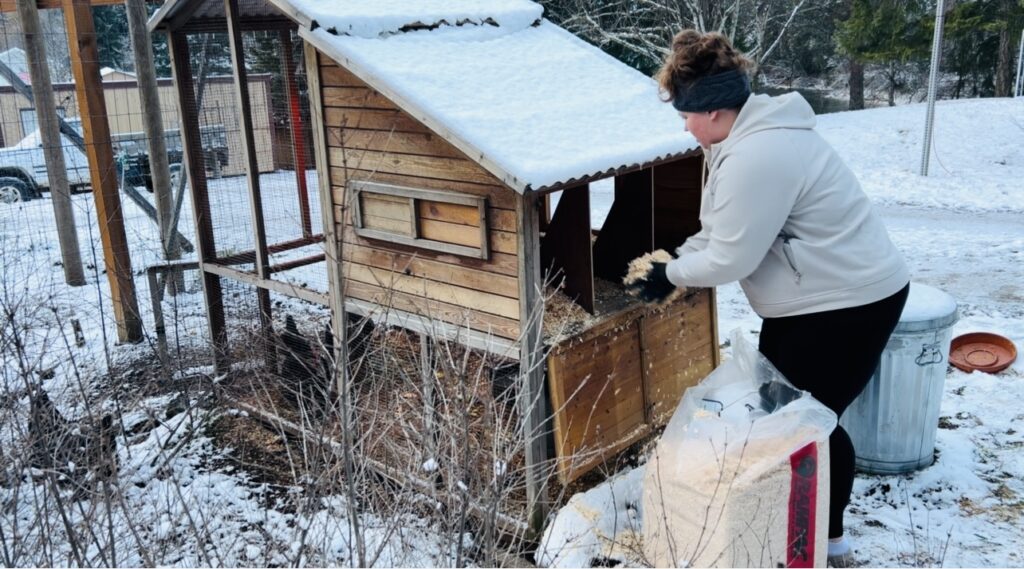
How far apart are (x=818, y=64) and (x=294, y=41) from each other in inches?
928

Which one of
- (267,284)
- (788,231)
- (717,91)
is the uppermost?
(717,91)

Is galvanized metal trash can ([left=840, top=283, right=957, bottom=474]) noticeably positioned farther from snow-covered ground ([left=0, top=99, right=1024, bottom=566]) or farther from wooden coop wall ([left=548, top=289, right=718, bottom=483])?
wooden coop wall ([left=548, top=289, right=718, bottom=483])

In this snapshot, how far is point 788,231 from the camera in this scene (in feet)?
9.29

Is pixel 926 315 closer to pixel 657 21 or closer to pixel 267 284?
pixel 267 284

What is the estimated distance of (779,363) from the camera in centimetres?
310

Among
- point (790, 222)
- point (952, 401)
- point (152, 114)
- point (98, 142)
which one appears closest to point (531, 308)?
point (790, 222)

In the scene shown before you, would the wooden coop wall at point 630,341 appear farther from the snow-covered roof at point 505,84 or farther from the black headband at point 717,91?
the black headband at point 717,91

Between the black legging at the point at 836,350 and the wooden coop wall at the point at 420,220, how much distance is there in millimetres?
1226

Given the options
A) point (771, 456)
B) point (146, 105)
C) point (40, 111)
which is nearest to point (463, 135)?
point (771, 456)

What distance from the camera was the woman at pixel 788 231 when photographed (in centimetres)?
271

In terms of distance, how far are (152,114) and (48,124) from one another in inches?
44.8

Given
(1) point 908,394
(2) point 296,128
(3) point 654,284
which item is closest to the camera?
(3) point 654,284

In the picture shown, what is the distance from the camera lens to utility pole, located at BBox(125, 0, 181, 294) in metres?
6.65

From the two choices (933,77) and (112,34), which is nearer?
(933,77)
